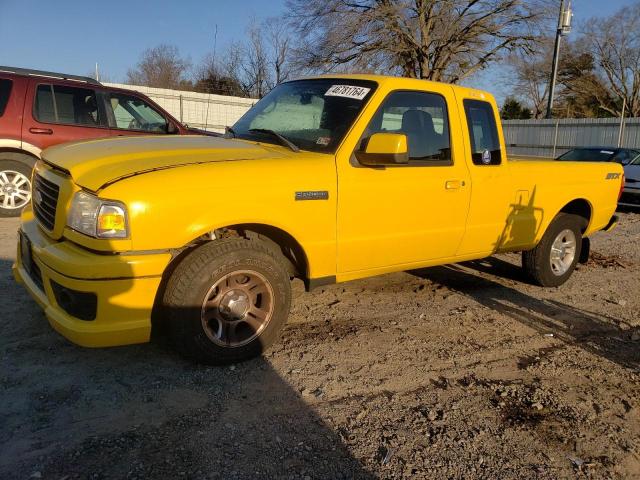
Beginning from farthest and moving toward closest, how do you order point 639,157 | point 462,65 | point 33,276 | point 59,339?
point 462,65
point 639,157
point 59,339
point 33,276

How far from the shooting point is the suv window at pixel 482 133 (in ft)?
15.5

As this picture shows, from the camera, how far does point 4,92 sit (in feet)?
23.9

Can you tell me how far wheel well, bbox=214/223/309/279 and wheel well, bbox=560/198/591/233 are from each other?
11.2 feet

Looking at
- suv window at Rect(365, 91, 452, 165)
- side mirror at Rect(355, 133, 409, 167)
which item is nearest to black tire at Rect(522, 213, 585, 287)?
suv window at Rect(365, 91, 452, 165)

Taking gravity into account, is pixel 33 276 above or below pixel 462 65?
below

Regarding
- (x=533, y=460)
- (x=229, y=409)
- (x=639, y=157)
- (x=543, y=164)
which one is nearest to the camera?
(x=533, y=460)

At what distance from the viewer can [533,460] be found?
2814 mm

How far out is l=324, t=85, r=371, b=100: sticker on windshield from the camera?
162 inches

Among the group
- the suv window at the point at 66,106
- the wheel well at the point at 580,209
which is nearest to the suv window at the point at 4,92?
the suv window at the point at 66,106

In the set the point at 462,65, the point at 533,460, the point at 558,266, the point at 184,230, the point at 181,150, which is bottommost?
the point at 533,460

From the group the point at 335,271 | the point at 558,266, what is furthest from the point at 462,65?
the point at 335,271

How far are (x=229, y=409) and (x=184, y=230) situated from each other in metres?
1.06

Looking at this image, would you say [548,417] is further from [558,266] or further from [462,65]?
[462,65]

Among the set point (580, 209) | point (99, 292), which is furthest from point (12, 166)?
point (580, 209)
